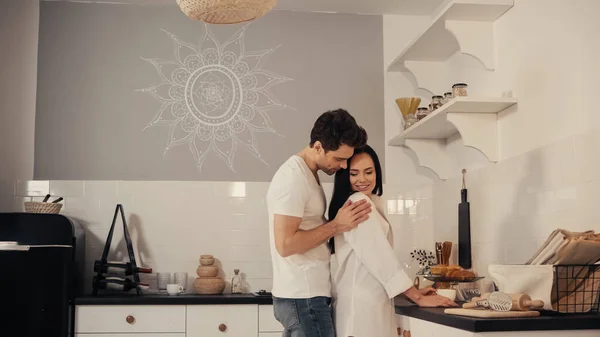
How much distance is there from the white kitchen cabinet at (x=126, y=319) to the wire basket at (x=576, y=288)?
226cm

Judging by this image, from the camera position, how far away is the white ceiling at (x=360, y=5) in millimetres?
4727

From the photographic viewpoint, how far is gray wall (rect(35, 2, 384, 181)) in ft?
15.4

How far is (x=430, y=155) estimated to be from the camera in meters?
4.61

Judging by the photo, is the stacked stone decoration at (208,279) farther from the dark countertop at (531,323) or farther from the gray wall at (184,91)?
the dark countertop at (531,323)

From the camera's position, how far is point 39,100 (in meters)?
4.69

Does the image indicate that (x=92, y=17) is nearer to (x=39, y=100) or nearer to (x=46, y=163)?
(x=39, y=100)

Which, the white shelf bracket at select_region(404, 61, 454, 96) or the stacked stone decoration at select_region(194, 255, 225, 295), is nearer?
the stacked stone decoration at select_region(194, 255, 225, 295)

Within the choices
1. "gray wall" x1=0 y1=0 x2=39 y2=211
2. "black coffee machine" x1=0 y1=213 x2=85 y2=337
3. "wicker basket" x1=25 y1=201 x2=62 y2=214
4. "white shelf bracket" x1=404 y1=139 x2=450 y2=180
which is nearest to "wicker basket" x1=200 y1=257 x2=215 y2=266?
"black coffee machine" x1=0 y1=213 x2=85 y2=337

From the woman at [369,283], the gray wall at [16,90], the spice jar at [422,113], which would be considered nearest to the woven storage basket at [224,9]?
the woman at [369,283]

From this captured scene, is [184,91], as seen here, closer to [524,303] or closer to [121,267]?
[121,267]

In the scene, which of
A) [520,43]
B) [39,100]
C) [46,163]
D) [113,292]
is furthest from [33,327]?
[520,43]

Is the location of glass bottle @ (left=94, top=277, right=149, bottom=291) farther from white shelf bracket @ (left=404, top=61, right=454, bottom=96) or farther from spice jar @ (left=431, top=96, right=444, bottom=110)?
white shelf bracket @ (left=404, top=61, right=454, bottom=96)

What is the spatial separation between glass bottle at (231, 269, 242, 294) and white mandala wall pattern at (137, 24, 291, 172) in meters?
0.67

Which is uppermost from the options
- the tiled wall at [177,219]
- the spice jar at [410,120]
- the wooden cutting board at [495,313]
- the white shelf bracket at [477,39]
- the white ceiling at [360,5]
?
the white ceiling at [360,5]
